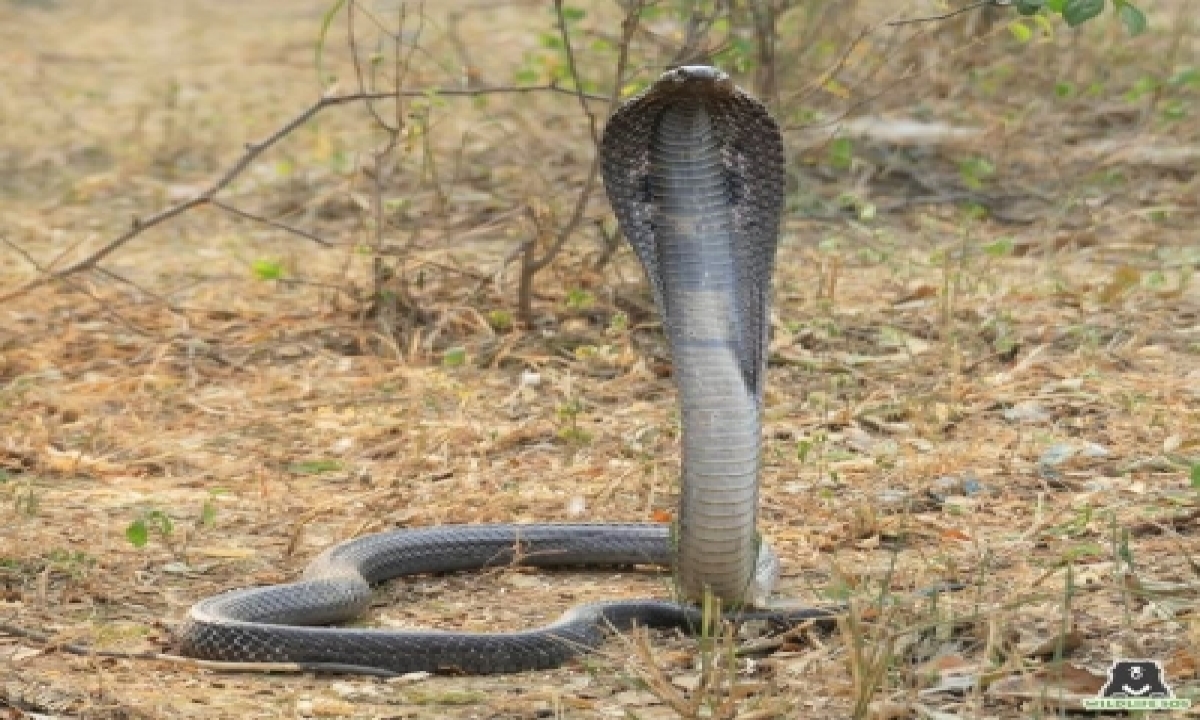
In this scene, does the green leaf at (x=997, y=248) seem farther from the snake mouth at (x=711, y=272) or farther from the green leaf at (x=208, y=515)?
the snake mouth at (x=711, y=272)

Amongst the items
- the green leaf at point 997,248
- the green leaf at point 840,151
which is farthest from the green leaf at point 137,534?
the green leaf at point 840,151

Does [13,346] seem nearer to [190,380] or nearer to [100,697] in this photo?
[190,380]

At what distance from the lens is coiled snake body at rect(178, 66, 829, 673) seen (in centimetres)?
440

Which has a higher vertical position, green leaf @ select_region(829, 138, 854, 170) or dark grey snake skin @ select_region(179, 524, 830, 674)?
green leaf @ select_region(829, 138, 854, 170)

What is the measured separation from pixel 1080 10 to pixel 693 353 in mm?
1323

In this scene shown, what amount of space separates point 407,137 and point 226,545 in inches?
74.4

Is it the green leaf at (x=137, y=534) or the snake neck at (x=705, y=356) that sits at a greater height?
the snake neck at (x=705, y=356)

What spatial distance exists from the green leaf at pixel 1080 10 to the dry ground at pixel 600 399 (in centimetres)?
114

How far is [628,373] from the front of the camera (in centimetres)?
699

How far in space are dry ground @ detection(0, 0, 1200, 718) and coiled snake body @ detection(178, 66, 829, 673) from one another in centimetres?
9

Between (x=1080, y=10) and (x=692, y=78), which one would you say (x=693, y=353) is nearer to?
(x=692, y=78)

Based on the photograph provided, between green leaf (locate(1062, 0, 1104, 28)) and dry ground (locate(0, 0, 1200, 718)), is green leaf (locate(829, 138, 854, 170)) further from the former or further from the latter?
green leaf (locate(1062, 0, 1104, 28))

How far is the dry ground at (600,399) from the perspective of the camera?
14.1 feet

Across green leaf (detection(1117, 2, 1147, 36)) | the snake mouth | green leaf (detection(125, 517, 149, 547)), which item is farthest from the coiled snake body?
green leaf (detection(1117, 2, 1147, 36))
